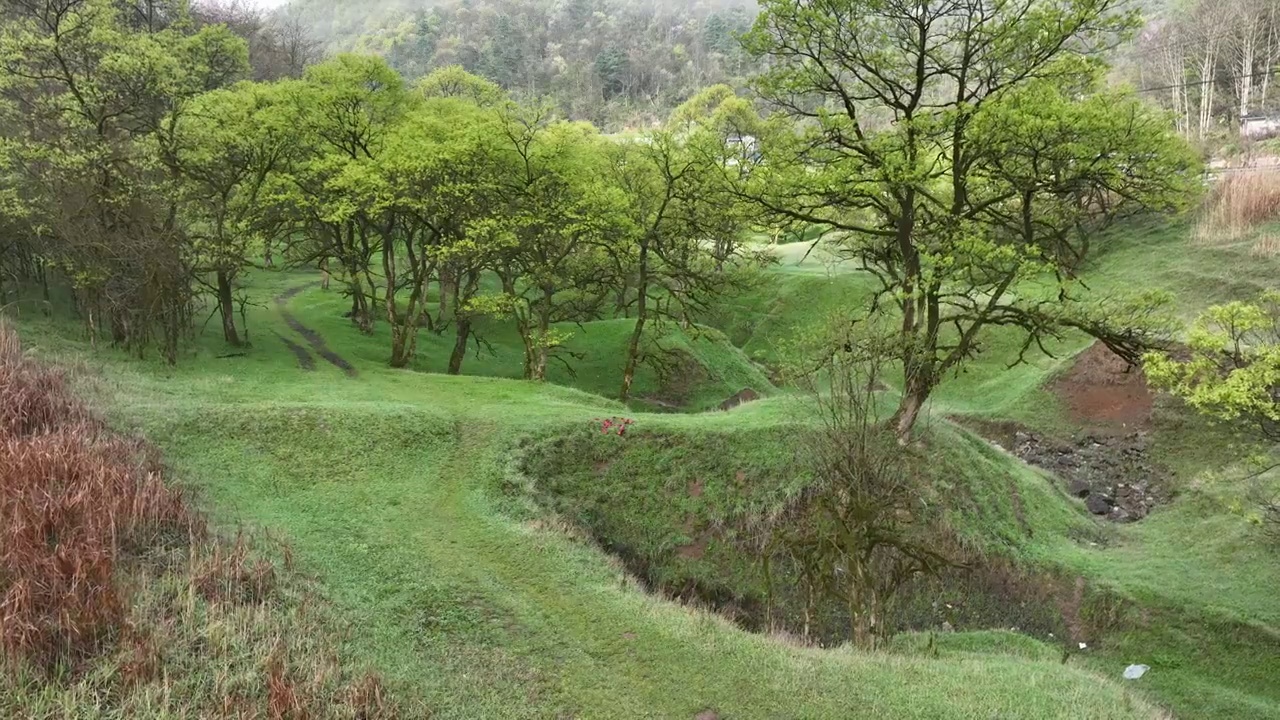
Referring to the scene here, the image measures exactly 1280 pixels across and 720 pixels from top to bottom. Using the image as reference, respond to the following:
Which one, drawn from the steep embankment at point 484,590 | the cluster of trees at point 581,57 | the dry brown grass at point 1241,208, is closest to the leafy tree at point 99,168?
the steep embankment at point 484,590

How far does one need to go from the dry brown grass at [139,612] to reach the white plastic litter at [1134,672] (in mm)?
16636

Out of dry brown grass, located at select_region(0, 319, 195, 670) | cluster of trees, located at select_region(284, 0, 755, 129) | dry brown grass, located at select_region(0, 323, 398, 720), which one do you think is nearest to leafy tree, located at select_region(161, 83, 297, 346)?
dry brown grass, located at select_region(0, 319, 195, 670)

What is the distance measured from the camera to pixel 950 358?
1917cm

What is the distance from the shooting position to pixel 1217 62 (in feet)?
220

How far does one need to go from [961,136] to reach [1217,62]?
73502 mm

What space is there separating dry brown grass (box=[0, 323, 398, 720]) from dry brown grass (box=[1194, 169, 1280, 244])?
50221 millimetres

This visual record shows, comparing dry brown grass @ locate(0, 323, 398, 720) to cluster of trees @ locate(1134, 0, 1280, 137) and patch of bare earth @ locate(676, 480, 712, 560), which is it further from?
cluster of trees @ locate(1134, 0, 1280, 137)

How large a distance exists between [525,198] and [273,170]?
1291 cm

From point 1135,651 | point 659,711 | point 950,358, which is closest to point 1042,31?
point 950,358

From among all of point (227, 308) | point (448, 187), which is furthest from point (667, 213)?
point (227, 308)

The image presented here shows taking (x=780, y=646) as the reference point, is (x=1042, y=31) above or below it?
above

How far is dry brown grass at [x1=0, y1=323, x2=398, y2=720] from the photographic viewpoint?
7570 mm

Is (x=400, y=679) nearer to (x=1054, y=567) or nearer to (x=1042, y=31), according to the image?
(x=1054, y=567)

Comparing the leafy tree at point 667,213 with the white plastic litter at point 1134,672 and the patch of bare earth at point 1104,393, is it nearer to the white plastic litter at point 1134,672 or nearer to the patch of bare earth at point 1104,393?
the patch of bare earth at point 1104,393
